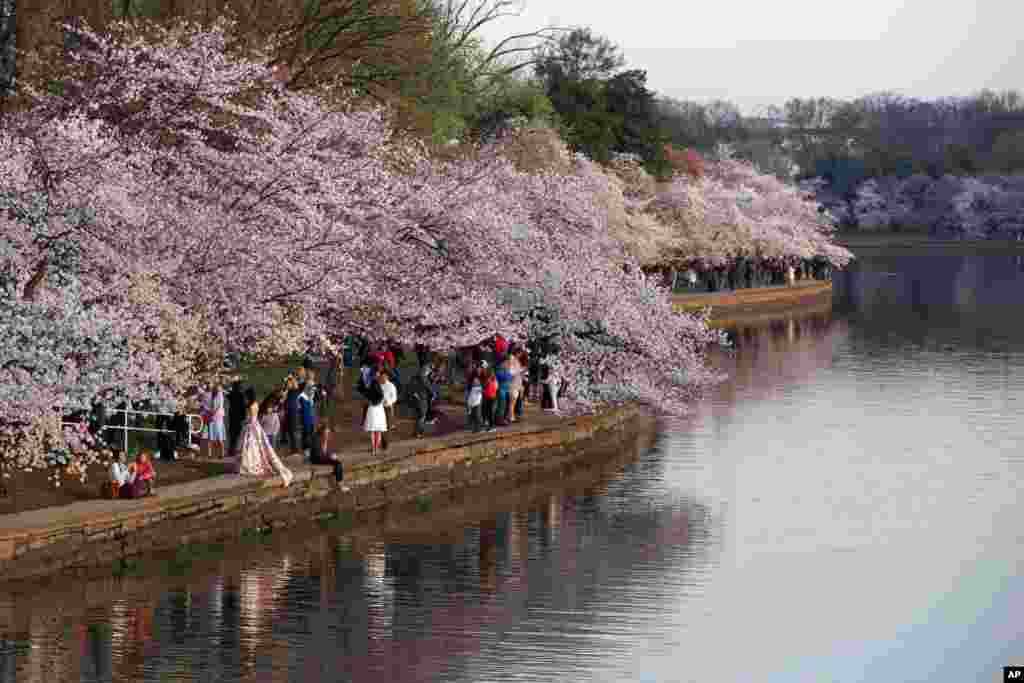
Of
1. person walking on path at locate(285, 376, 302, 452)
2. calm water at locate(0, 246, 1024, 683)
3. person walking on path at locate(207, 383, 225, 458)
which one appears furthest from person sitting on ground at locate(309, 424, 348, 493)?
person walking on path at locate(207, 383, 225, 458)

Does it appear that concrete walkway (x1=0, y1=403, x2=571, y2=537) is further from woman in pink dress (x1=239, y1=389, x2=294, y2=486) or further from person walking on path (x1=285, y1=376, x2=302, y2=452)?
person walking on path (x1=285, y1=376, x2=302, y2=452)

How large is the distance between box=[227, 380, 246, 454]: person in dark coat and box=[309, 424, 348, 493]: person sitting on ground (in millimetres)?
1560

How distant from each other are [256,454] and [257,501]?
0.81 meters

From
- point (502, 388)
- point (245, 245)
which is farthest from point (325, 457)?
point (502, 388)

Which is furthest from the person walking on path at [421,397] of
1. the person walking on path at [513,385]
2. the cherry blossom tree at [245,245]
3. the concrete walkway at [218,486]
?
the person walking on path at [513,385]

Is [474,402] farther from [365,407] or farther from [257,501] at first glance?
[257,501]

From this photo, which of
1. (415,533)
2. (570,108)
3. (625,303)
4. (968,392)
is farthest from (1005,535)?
(570,108)

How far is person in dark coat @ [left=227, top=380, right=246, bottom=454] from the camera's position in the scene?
35.2 metres

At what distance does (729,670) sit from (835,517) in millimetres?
12594

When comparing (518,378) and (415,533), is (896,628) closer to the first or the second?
(415,533)

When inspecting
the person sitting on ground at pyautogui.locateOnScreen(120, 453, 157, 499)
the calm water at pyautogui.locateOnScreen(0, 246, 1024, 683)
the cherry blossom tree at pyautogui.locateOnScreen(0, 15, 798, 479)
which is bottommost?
the calm water at pyautogui.locateOnScreen(0, 246, 1024, 683)

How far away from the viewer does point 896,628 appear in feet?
89.2

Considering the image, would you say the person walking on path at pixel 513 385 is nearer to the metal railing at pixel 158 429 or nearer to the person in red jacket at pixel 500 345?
the person in red jacket at pixel 500 345

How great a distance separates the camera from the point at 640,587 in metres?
29.5
